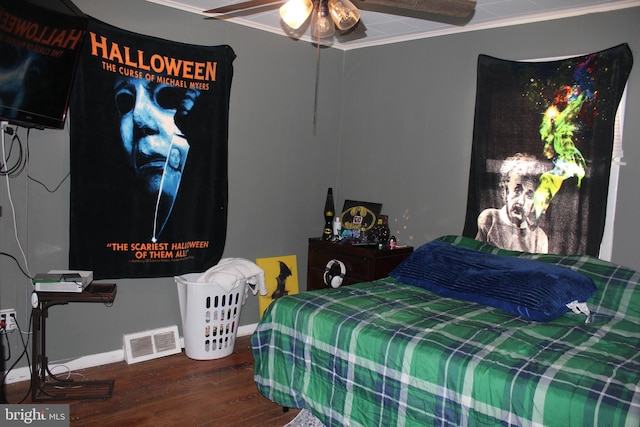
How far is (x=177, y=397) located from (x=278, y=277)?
1530mm

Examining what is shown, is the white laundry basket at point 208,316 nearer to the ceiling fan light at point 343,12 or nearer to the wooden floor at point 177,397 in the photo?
the wooden floor at point 177,397

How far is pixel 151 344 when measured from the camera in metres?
3.58

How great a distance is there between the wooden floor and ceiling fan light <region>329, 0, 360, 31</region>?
6.83ft

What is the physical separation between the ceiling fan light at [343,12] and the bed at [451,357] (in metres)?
1.40

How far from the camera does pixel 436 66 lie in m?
3.98

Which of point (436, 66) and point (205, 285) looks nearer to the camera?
point (205, 285)

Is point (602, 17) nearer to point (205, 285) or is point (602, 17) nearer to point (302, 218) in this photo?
point (302, 218)

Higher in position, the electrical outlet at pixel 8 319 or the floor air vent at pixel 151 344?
the electrical outlet at pixel 8 319

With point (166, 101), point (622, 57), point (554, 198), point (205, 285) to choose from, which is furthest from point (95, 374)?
point (622, 57)

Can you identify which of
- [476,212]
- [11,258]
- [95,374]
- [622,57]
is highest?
[622,57]

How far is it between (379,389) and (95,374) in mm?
1966

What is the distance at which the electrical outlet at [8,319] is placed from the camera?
300 cm

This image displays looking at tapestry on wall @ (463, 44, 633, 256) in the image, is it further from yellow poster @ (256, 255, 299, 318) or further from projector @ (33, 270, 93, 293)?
projector @ (33, 270, 93, 293)

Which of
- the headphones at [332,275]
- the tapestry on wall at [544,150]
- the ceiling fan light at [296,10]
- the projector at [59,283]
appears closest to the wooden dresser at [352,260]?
the headphones at [332,275]
